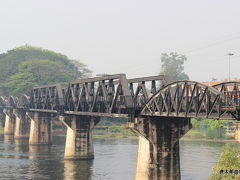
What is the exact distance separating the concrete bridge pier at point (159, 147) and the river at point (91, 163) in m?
8.37

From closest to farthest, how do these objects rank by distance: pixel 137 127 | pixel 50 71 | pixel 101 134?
pixel 137 127
pixel 101 134
pixel 50 71

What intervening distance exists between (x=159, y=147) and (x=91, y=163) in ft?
85.4

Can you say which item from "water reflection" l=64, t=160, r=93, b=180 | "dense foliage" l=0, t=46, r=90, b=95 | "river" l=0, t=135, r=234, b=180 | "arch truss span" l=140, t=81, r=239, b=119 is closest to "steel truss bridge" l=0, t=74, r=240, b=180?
"arch truss span" l=140, t=81, r=239, b=119

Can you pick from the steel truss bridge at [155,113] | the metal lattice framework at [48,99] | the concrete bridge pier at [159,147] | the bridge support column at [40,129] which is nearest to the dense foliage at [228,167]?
the steel truss bridge at [155,113]

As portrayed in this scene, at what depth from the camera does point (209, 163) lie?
75562mm

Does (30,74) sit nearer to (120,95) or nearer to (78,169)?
(78,169)

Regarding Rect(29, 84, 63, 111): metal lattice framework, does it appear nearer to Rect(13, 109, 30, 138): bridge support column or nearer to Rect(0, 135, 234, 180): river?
Rect(0, 135, 234, 180): river

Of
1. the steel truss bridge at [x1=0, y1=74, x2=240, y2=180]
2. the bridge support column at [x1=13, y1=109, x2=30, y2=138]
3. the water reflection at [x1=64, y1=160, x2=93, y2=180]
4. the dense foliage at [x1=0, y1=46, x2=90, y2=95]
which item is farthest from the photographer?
the dense foliage at [x1=0, y1=46, x2=90, y2=95]

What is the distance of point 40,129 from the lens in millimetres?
110438

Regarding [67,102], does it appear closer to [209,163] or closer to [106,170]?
[106,170]

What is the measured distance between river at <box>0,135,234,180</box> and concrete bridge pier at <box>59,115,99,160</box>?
6.88ft

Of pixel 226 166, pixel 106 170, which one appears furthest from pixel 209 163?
pixel 226 166

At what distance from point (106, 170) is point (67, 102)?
17043 mm

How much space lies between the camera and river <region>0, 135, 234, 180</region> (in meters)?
66.2
